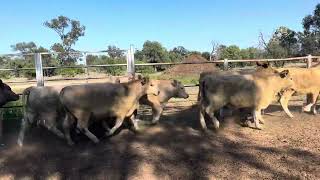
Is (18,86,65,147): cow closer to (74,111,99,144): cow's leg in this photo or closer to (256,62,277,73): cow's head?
(74,111,99,144): cow's leg

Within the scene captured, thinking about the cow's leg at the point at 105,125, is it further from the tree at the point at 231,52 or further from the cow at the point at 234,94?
the tree at the point at 231,52

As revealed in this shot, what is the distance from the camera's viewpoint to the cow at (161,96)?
1124 centimetres

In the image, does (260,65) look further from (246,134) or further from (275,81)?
(246,134)

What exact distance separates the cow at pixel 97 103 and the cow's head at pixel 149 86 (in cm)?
18

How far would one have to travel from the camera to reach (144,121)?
1127cm

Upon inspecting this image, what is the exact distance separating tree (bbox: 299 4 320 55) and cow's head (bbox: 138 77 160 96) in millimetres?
35253

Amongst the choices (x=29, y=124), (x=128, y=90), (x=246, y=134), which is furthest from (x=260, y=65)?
(x=29, y=124)

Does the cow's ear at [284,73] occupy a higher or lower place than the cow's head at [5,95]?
higher

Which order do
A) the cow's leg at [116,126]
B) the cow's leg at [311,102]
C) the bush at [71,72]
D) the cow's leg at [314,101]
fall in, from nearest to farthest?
the cow's leg at [116,126] → the cow's leg at [314,101] → the cow's leg at [311,102] → the bush at [71,72]

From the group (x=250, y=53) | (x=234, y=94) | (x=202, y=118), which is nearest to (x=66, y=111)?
(x=202, y=118)

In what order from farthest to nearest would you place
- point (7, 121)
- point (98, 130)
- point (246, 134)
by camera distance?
1. point (7, 121)
2. point (98, 130)
3. point (246, 134)

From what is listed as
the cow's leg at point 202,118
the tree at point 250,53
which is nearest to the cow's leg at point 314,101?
the cow's leg at point 202,118

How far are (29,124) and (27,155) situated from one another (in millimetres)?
1257

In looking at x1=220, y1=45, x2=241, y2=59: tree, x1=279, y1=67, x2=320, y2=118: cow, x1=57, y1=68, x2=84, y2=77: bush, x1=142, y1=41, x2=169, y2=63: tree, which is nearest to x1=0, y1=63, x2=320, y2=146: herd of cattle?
x1=279, y1=67, x2=320, y2=118: cow
